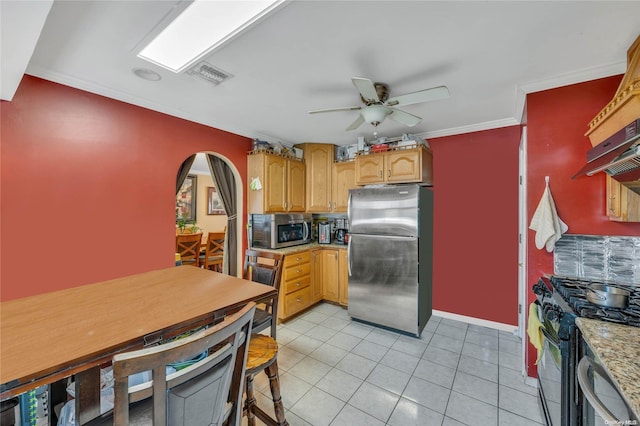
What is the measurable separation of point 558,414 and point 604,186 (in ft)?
5.05

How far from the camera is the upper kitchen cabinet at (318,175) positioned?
155 inches

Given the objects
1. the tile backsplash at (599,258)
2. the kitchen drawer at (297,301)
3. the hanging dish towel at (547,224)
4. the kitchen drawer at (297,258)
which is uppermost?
the hanging dish towel at (547,224)

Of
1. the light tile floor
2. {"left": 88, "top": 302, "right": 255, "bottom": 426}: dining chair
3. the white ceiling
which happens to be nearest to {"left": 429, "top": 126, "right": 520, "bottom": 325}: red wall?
the light tile floor

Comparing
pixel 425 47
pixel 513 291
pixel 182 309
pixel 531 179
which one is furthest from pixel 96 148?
pixel 513 291

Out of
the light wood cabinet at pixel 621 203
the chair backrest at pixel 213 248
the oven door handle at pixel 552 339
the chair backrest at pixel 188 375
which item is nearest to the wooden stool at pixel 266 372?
the chair backrest at pixel 188 375

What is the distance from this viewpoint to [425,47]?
1.63m

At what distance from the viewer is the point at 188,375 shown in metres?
0.78

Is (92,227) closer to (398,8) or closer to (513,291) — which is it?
(398,8)

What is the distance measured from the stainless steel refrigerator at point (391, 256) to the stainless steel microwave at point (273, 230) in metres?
0.88

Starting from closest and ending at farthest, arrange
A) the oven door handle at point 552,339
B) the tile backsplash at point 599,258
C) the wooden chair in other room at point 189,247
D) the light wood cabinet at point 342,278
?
1. the oven door handle at point 552,339
2. the tile backsplash at point 599,258
3. the light wood cabinet at point 342,278
4. the wooden chair in other room at point 189,247

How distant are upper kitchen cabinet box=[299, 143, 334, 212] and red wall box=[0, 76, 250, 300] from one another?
70.5 inches

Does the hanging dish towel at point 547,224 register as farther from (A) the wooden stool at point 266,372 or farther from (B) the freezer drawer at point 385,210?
(A) the wooden stool at point 266,372

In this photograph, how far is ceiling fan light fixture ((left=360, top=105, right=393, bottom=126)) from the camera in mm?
1964

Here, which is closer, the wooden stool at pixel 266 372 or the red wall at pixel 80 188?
the wooden stool at pixel 266 372
